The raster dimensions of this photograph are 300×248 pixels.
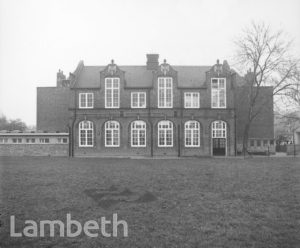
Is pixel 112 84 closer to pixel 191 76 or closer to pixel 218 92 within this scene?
pixel 191 76

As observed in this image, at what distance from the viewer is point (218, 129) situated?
34.8 metres

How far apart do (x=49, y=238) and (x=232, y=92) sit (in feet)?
103

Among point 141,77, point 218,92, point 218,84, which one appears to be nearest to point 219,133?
point 218,92

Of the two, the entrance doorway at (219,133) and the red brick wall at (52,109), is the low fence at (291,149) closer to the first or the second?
the entrance doorway at (219,133)

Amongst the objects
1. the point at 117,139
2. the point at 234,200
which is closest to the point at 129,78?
the point at 117,139

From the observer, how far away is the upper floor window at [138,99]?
34.8 metres

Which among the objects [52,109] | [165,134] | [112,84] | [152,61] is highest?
[152,61]

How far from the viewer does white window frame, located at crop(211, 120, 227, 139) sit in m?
34.8

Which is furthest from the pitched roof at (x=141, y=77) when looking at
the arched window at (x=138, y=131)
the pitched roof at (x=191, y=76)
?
the arched window at (x=138, y=131)

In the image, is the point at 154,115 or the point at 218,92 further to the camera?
the point at 218,92

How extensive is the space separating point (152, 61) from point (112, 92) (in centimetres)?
717

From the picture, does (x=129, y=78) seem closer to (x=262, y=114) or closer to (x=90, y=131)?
(x=90, y=131)

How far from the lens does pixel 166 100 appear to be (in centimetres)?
3497

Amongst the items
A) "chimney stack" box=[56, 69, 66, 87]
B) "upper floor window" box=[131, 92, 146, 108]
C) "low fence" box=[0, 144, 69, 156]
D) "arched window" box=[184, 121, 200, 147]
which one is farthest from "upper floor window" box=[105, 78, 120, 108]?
"chimney stack" box=[56, 69, 66, 87]
